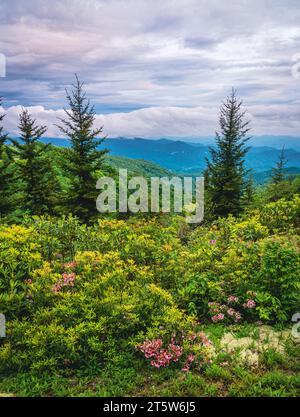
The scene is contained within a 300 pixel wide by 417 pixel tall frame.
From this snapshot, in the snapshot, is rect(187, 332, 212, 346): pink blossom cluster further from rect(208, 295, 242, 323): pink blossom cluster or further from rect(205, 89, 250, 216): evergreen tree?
rect(205, 89, 250, 216): evergreen tree

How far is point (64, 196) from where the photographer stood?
1822cm

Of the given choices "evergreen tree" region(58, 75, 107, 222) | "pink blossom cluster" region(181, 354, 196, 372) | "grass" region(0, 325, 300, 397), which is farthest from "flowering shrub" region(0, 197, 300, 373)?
"evergreen tree" region(58, 75, 107, 222)

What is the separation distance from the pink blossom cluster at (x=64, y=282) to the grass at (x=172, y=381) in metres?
1.36

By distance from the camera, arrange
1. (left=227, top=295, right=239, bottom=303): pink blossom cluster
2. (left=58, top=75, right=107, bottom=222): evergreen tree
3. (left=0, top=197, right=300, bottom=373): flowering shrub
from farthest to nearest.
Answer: (left=58, top=75, right=107, bottom=222): evergreen tree < (left=227, top=295, right=239, bottom=303): pink blossom cluster < (left=0, top=197, right=300, bottom=373): flowering shrub

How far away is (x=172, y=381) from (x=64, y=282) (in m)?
2.47

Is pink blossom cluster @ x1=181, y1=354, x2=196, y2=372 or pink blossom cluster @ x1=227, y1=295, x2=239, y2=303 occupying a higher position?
pink blossom cluster @ x1=227, y1=295, x2=239, y2=303

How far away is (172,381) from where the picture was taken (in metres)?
5.41

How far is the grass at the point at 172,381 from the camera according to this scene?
16.8ft

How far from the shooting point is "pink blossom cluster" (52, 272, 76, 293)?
615 centimetres

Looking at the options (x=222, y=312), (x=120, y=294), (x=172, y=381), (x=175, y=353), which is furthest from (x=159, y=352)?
(x=222, y=312)

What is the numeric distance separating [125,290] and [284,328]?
10.5 ft

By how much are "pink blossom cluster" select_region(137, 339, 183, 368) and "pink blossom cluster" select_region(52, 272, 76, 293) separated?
1666mm
